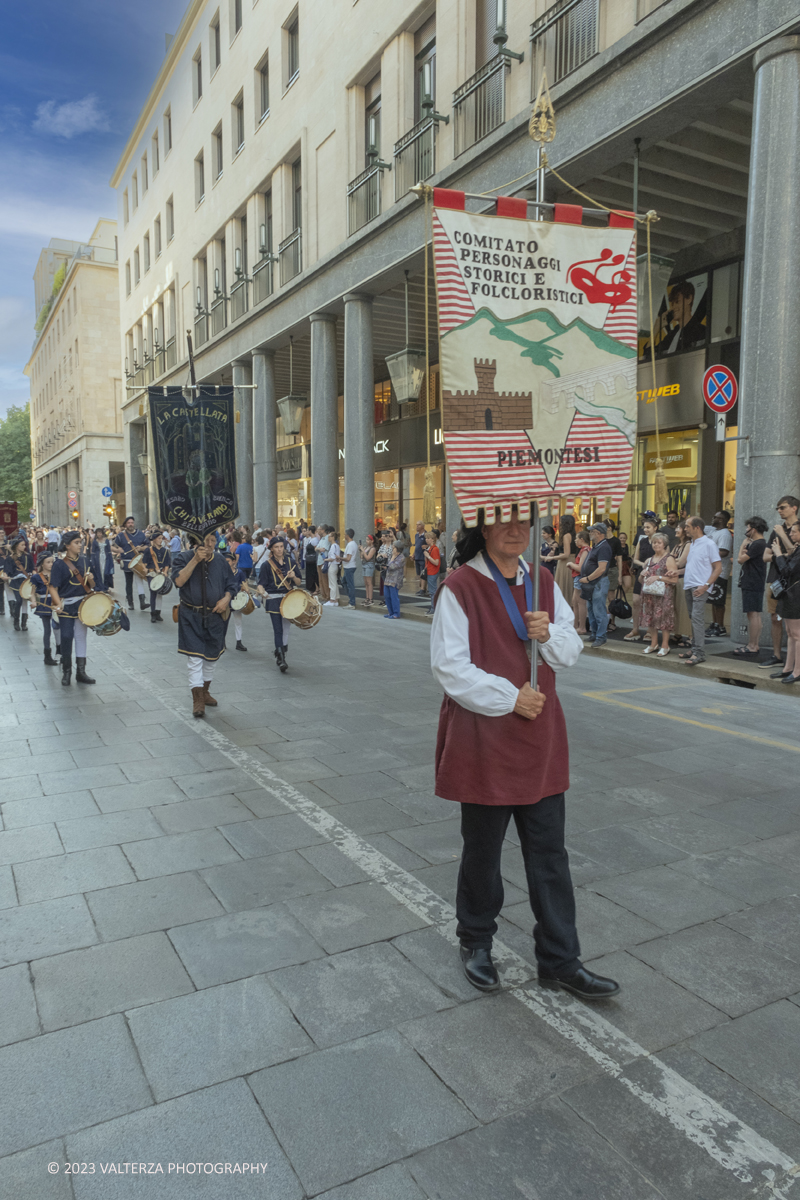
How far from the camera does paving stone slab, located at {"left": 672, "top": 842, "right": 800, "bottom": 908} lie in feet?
13.4

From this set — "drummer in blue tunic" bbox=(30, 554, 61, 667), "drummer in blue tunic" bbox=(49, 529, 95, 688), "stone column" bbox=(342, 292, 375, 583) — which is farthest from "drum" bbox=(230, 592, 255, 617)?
"stone column" bbox=(342, 292, 375, 583)

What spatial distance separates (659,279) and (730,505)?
16.3 feet

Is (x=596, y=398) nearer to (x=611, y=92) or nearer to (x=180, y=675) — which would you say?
(x=180, y=675)

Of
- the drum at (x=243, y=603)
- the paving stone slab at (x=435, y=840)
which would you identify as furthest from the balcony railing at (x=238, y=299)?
the paving stone slab at (x=435, y=840)

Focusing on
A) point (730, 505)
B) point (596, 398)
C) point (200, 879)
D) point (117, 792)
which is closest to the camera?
point (596, 398)

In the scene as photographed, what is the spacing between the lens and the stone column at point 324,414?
74.9 ft

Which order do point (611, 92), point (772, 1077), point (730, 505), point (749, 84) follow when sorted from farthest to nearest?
1. point (730, 505)
2. point (611, 92)
3. point (749, 84)
4. point (772, 1077)

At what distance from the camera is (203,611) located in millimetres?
8391

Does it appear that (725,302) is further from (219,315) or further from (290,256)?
(219,315)

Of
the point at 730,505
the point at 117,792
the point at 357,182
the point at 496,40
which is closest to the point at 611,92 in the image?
the point at 496,40

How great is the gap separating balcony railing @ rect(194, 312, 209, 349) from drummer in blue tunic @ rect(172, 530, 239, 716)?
27.5m

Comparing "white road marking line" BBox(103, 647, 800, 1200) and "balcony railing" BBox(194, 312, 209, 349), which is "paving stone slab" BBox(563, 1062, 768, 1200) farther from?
"balcony railing" BBox(194, 312, 209, 349)

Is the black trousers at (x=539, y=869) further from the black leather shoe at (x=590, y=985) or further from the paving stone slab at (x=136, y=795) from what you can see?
the paving stone slab at (x=136, y=795)

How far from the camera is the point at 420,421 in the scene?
27.9m
